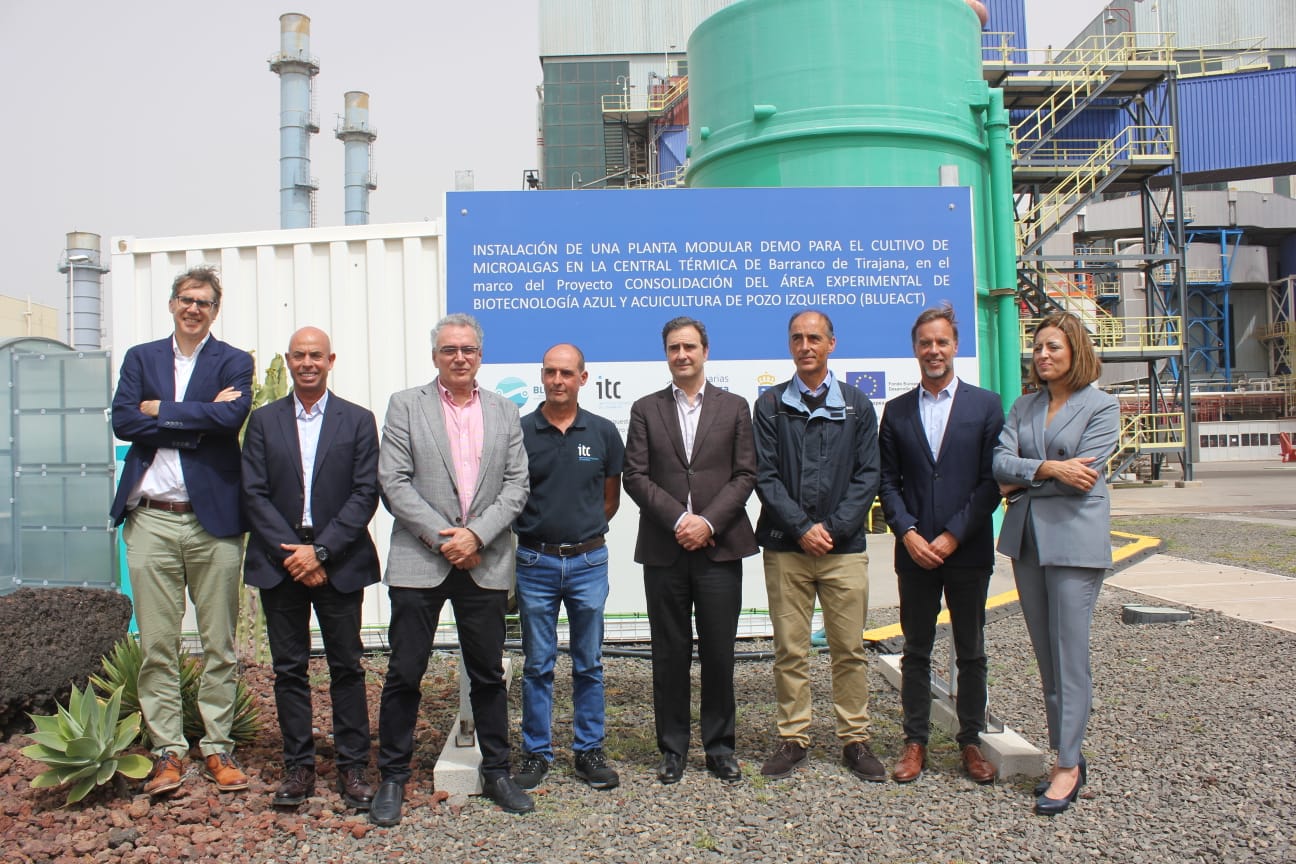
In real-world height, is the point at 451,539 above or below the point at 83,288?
below

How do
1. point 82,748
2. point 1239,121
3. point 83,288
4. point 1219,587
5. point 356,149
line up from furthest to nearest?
1. point 356,149
2. point 83,288
3. point 1239,121
4. point 1219,587
5. point 82,748

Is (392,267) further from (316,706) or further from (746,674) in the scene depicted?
(746,674)

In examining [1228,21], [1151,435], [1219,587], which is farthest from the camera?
[1228,21]

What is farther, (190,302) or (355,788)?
(190,302)

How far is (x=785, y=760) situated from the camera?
4.13m

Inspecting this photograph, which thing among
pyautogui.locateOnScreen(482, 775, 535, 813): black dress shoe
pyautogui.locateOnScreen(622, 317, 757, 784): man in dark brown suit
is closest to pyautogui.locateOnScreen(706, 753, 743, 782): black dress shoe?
pyautogui.locateOnScreen(622, 317, 757, 784): man in dark brown suit

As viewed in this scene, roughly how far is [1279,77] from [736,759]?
106 ft

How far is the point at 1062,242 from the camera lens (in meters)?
35.8

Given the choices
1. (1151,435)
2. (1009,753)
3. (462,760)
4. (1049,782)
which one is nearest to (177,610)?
(462,760)

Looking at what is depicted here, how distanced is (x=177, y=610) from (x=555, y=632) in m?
1.60

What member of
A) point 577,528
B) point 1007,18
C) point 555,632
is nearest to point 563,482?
point 577,528

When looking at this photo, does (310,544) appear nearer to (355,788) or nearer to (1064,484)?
(355,788)

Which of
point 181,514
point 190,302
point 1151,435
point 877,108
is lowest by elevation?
point 181,514

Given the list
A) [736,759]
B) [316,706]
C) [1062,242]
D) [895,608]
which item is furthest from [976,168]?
[1062,242]
